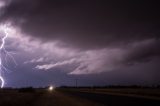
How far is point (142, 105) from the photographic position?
32.2m
